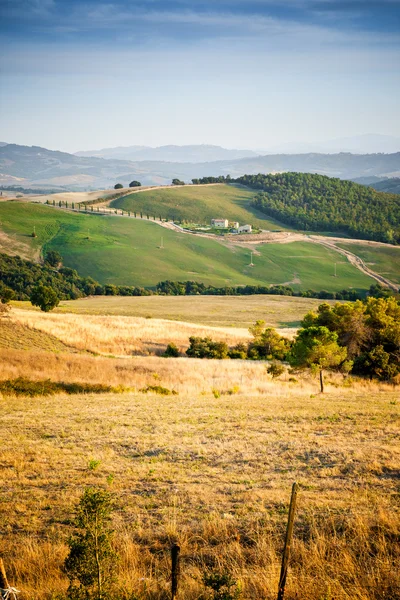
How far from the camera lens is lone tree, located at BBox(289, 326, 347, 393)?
112ft

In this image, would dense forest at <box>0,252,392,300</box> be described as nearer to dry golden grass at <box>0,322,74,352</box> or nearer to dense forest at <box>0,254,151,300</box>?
dense forest at <box>0,254,151,300</box>

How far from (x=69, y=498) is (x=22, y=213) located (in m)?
167

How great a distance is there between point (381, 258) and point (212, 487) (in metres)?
162

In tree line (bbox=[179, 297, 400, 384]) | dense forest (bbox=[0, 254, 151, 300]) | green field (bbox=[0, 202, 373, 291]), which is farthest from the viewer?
green field (bbox=[0, 202, 373, 291])

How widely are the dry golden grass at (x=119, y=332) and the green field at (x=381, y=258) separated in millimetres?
103573

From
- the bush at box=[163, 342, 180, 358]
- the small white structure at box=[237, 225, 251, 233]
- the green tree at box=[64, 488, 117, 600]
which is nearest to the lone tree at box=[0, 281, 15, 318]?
the bush at box=[163, 342, 180, 358]

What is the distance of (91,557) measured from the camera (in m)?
6.40

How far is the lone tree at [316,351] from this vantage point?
3409 centimetres

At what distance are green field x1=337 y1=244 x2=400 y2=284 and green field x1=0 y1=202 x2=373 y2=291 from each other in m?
9.11

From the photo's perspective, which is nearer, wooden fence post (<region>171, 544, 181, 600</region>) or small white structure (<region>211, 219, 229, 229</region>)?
wooden fence post (<region>171, 544, 181, 600</region>)

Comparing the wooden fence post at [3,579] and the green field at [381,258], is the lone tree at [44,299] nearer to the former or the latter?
the wooden fence post at [3,579]

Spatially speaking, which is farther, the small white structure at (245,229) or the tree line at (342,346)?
the small white structure at (245,229)

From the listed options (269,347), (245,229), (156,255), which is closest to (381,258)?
(245,229)

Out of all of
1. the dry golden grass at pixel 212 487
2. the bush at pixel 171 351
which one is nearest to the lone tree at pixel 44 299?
the bush at pixel 171 351
